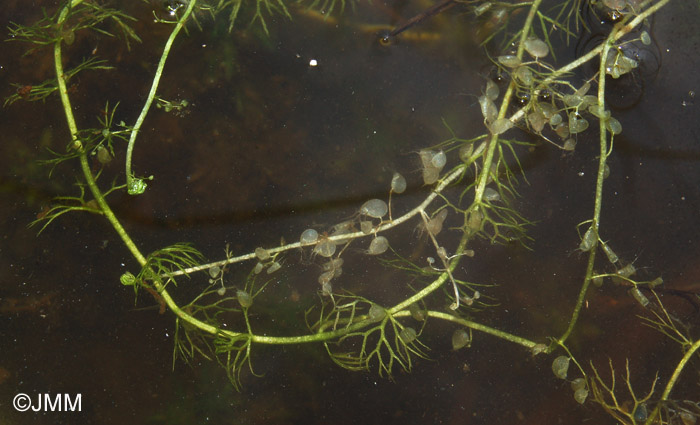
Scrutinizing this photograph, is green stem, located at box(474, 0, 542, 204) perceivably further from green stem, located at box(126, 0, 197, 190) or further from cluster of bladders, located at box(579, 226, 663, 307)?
green stem, located at box(126, 0, 197, 190)

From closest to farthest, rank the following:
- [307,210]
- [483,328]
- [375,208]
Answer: [375,208] < [483,328] < [307,210]

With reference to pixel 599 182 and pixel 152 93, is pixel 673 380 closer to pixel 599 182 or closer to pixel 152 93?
pixel 599 182

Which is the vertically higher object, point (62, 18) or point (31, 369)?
point (62, 18)

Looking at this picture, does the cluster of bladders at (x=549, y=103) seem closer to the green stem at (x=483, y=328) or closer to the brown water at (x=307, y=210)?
the brown water at (x=307, y=210)

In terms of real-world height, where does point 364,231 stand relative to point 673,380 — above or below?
above

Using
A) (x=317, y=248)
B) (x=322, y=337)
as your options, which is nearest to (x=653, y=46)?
(x=317, y=248)

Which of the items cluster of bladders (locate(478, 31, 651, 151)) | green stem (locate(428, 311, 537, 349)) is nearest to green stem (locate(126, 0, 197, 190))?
cluster of bladders (locate(478, 31, 651, 151))

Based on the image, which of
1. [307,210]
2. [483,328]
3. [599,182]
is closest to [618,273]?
[599,182]

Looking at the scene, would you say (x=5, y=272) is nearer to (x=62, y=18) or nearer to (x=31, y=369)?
(x=31, y=369)
